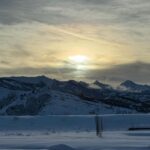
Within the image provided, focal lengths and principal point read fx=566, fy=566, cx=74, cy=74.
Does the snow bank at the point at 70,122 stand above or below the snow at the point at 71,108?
below

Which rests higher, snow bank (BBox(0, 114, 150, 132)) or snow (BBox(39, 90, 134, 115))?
snow (BBox(39, 90, 134, 115))

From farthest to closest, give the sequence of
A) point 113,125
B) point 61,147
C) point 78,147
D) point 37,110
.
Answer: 1. point 37,110
2. point 113,125
3. point 78,147
4. point 61,147

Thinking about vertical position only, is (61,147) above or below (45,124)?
below

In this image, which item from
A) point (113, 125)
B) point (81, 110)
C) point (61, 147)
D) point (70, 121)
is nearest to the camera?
point (61, 147)

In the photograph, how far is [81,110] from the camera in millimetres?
169625

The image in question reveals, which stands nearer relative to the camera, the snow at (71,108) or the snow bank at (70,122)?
the snow bank at (70,122)

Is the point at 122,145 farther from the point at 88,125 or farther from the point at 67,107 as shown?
the point at 67,107

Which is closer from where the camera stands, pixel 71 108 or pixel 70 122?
pixel 70 122

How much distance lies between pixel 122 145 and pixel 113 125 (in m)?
28.3

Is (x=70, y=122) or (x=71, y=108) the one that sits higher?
(x=71, y=108)

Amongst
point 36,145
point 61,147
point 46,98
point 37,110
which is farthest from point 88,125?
point 46,98

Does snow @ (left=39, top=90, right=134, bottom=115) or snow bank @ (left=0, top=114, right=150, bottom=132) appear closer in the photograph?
snow bank @ (left=0, top=114, right=150, bottom=132)

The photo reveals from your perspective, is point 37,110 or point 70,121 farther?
point 37,110

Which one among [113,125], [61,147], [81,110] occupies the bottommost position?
[61,147]
